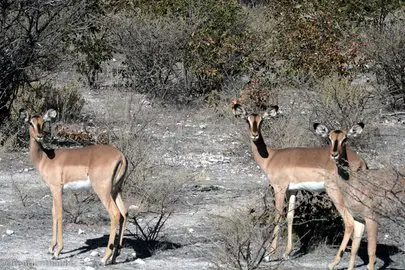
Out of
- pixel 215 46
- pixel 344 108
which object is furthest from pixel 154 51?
pixel 344 108

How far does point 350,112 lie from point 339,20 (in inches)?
233

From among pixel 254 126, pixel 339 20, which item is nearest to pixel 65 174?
pixel 254 126

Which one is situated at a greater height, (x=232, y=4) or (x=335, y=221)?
(x=232, y=4)

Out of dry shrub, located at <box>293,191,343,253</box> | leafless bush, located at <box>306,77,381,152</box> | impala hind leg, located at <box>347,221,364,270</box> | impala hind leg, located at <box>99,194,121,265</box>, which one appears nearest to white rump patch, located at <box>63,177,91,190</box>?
impala hind leg, located at <box>99,194,121,265</box>

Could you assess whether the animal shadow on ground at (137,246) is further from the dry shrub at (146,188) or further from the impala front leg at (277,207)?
the impala front leg at (277,207)

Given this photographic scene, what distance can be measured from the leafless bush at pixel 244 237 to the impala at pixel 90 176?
1060mm

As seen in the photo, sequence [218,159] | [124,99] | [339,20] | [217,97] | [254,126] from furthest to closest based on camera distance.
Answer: [339,20]
[217,97]
[124,99]
[218,159]
[254,126]

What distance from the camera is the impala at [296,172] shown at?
30.3 ft

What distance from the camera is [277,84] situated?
18.7m

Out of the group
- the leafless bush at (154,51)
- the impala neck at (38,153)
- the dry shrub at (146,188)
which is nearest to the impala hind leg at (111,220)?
the dry shrub at (146,188)

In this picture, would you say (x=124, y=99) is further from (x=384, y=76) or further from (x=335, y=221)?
(x=335, y=221)

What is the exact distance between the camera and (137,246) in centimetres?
1003

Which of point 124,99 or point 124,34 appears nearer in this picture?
point 124,99

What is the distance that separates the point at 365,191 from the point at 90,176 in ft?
8.87
